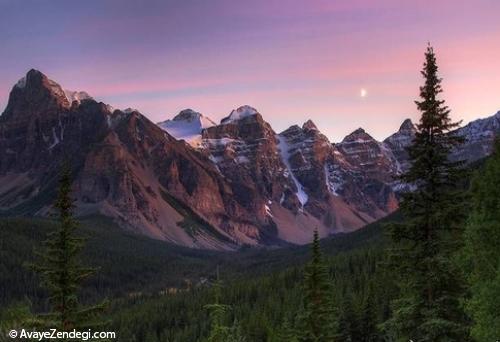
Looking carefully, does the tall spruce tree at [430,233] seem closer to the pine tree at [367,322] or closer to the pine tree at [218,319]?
the pine tree at [218,319]

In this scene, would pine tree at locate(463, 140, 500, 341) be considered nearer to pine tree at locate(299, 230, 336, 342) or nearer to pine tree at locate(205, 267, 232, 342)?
pine tree at locate(205, 267, 232, 342)

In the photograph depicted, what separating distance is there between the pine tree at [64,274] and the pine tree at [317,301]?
16.7 metres

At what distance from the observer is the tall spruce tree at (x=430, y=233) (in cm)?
2170

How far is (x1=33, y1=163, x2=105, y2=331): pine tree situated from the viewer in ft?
70.1

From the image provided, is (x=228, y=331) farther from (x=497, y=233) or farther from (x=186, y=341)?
(x=186, y=341)

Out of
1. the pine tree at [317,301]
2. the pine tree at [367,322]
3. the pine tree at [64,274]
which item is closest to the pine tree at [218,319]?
the pine tree at [64,274]

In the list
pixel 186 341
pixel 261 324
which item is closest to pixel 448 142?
pixel 261 324

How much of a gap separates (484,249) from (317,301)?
53.3 feet

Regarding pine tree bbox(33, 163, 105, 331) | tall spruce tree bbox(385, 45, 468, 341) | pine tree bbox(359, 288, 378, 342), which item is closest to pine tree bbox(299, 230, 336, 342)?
tall spruce tree bbox(385, 45, 468, 341)

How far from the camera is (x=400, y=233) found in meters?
22.7

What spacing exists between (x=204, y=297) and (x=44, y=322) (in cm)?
18235

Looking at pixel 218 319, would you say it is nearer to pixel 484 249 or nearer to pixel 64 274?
pixel 64 274

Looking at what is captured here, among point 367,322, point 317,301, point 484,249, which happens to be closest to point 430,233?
point 484,249

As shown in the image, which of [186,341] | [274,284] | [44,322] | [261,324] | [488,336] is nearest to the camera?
[488,336]
